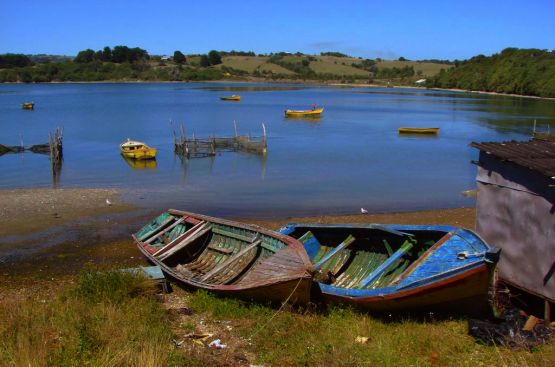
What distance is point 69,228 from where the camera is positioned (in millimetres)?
19391

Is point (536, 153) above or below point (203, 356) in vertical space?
above

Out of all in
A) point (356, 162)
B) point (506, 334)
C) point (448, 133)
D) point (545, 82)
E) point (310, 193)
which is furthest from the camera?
point (545, 82)

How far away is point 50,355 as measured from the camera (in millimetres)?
7387

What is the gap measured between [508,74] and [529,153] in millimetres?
145325

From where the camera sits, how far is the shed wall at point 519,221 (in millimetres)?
9742

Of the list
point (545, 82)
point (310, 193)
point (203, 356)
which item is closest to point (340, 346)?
point (203, 356)

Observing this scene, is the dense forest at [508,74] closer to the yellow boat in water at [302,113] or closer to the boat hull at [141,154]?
the yellow boat in water at [302,113]

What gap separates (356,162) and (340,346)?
99.1 feet

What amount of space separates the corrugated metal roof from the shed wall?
176 mm

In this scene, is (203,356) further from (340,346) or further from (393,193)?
(393,193)

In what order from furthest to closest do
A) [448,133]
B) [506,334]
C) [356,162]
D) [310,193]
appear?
1. [448,133]
2. [356,162]
3. [310,193]
4. [506,334]

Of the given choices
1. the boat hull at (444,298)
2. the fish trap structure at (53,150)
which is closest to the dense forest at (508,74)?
the fish trap structure at (53,150)

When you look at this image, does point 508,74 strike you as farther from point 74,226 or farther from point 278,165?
point 74,226

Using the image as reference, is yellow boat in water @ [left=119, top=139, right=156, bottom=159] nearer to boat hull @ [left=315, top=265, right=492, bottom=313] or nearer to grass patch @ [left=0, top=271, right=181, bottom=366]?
grass patch @ [left=0, top=271, right=181, bottom=366]
